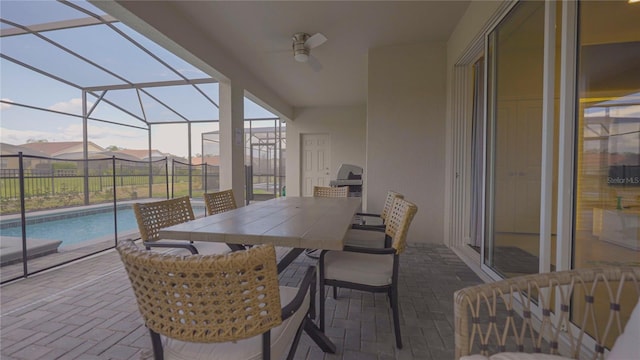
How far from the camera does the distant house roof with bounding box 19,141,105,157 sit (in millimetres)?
5754

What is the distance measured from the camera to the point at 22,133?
5.38 metres

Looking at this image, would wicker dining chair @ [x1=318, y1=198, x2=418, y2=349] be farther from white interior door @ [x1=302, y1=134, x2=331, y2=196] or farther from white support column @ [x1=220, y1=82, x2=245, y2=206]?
white interior door @ [x1=302, y1=134, x2=331, y2=196]

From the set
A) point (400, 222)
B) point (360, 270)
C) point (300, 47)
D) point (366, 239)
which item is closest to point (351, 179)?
point (300, 47)

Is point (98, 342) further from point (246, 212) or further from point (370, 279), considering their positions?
point (370, 279)

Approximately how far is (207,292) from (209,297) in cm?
2

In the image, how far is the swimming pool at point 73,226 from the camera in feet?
16.5

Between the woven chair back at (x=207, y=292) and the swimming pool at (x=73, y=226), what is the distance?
16.1 feet

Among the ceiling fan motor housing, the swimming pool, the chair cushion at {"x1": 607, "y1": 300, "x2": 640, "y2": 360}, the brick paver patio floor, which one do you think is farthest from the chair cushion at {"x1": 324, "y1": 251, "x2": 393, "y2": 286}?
the swimming pool

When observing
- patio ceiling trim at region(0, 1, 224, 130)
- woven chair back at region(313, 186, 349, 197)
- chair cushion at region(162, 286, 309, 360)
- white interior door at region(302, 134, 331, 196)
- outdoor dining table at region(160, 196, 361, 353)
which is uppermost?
patio ceiling trim at region(0, 1, 224, 130)

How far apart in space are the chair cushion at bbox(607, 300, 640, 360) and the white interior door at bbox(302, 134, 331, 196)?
21.6 feet

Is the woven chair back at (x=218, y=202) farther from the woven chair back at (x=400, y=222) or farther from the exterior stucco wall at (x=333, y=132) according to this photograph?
the exterior stucco wall at (x=333, y=132)

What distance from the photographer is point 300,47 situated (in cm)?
315

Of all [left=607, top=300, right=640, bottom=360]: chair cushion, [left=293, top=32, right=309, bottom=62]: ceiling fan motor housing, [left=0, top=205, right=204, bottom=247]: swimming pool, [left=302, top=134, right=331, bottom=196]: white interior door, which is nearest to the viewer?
[left=607, top=300, right=640, bottom=360]: chair cushion

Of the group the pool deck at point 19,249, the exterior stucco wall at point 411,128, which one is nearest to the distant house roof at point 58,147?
the pool deck at point 19,249
